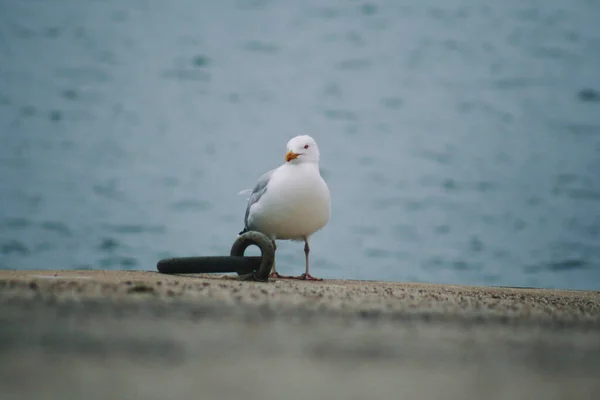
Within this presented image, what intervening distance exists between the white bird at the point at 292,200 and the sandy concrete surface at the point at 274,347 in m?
1.33

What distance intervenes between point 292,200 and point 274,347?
2.22 m

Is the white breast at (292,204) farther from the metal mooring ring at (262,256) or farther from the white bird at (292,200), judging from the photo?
the metal mooring ring at (262,256)

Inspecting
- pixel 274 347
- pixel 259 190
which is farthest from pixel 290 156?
pixel 274 347

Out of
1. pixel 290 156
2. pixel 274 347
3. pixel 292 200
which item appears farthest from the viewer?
pixel 290 156

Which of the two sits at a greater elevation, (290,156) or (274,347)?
(290,156)

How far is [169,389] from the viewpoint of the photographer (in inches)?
42.3

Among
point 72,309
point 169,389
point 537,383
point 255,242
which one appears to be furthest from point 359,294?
point 169,389

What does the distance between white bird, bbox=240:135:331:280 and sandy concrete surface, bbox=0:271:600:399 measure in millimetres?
1330

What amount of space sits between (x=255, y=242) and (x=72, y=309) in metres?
1.61

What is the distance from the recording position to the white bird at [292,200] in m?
3.65

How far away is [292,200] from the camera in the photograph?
143 inches

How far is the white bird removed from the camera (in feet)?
12.0

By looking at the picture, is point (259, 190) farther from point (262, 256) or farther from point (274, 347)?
point (274, 347)

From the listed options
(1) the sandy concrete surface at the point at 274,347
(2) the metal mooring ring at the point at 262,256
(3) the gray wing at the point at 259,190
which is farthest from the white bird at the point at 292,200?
(1) the sandy concrete surface at the point at 274,347
